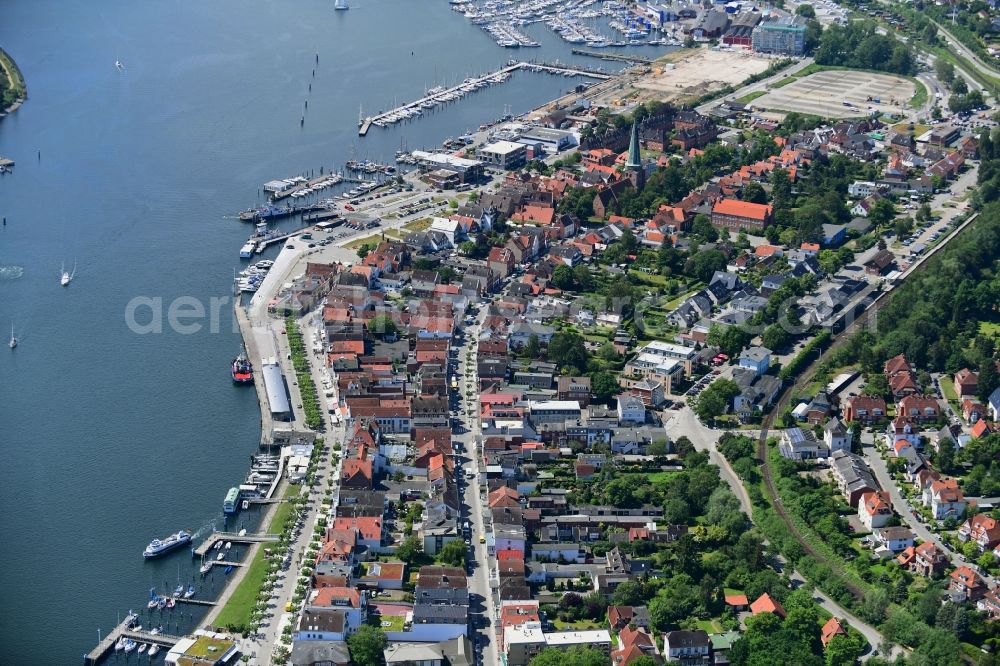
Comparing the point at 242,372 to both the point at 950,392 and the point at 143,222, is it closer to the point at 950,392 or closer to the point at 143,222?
the point at 143,222

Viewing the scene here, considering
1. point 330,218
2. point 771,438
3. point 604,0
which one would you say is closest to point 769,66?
point 604,0

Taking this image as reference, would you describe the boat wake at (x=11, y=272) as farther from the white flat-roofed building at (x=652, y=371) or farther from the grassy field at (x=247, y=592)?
the white flat-roofed building at (x=652, y=371)

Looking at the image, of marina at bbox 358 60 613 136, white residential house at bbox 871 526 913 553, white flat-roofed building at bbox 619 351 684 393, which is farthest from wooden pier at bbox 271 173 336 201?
white residential house at bbox 871 526 913 553

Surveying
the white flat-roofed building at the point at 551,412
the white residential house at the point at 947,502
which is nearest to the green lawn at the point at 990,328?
the white residential house at the point at 947,502

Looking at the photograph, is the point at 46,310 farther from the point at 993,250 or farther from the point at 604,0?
the point at 604,0

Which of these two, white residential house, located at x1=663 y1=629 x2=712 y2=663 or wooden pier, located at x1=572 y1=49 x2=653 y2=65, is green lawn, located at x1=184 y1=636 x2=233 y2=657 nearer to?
white residential house, located at x1=663 y1=629 x2=712 y2=663

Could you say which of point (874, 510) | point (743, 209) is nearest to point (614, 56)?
point (743, 209)
